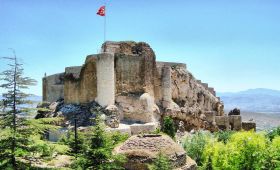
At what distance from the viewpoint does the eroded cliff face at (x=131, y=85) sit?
4525 centimetres

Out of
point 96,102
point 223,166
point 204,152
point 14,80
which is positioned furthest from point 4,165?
point 96,102

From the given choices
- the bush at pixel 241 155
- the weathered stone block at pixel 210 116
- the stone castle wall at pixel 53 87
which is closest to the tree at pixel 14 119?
the bush at pixel 241 155

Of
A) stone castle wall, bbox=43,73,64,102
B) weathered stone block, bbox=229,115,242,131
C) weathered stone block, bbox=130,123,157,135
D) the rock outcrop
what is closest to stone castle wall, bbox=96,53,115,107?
weathered stone block, bbox=130,123,157,135

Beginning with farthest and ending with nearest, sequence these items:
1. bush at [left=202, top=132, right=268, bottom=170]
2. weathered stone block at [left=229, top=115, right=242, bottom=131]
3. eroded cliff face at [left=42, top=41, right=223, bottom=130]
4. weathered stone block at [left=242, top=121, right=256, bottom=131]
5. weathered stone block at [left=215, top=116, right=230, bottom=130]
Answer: weathered stone block at [left=215, top=116, right=230, bottom=130] → weathered stone block at [left=242, top=121, right=256, bottom=131] → weathered stone block at [left=229, top=115, right=242, bottom=131] → eroded cliff face at [left=42, top=41, right=223, bottom=130] → bush at [left=202, top=132, right=268, bottom=170]

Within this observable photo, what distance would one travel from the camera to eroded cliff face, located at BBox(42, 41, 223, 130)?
148ft

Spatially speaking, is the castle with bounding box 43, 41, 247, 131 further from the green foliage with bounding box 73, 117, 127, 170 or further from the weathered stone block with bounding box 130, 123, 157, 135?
the green foliage with bounding box 73, 117, 127, 170

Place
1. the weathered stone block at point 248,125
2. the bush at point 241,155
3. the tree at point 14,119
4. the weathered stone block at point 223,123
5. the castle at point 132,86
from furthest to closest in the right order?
the weathered stone block at point 223,123 → the weathered stone block at point 248,125 → the castle at point 132,86 → the bush at point 241,155 → the tree at point 14,119

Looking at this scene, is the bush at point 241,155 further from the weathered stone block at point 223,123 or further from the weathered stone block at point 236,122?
the weathered stone block at point 223,123

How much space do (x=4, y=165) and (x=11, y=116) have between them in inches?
77.8

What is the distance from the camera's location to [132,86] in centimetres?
4778

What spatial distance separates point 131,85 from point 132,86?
168mm

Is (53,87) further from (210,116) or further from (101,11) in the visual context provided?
(210,116)

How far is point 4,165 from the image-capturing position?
16688mm

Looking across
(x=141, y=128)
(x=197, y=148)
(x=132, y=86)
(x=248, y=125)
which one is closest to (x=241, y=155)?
(x=197, y=148)
